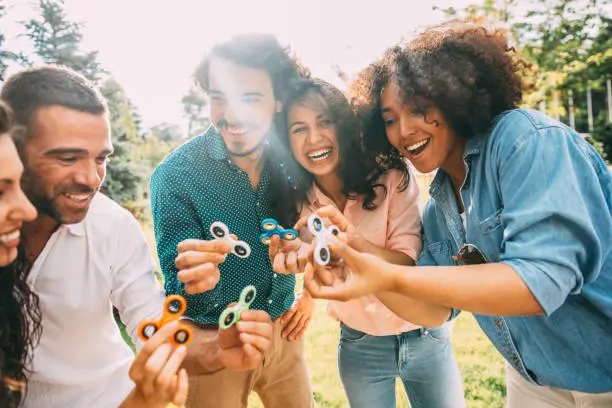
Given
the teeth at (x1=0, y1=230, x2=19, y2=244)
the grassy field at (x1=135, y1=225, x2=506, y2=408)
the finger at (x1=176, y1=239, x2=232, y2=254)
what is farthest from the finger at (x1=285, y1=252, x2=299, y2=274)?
the grassy field at (x1=135, y1=225, x2=506, y2=408)

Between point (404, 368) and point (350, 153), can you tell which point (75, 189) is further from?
point (404, 368)

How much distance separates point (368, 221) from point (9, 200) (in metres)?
1.70

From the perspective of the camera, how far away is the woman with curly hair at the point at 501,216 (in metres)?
1.42

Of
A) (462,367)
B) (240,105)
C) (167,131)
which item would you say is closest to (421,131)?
(240,105)

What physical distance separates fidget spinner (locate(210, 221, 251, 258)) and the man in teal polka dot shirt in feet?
1.13

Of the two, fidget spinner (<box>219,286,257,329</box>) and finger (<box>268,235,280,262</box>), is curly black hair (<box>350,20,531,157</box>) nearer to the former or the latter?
finger (<box>268,235,280,262</box>)

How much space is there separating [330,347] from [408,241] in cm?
336

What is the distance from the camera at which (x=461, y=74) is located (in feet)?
6.19

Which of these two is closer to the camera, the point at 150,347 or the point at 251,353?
the point at 150,347

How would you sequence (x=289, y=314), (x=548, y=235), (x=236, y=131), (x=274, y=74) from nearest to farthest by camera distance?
(x=548, y=235) → (x=236, y=131) → (x=274, y=74) → (x=289, y=314)

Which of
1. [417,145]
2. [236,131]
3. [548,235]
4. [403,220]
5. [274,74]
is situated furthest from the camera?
[274,74]

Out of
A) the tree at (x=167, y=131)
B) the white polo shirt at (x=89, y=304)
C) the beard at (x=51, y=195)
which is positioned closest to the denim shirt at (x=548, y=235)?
the white polo shirt at (x=89, y=304)

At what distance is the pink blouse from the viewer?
8.10 ft

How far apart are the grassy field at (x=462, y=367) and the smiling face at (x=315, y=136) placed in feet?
7.92
